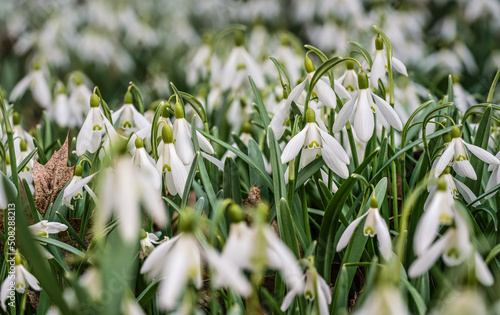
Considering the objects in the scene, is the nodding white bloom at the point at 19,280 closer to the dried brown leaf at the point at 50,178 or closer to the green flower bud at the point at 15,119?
the dried brown leaf at the point at 50,178

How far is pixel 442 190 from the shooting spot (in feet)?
A: 2.33

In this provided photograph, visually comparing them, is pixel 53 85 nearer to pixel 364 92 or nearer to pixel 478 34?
pixel 364 92

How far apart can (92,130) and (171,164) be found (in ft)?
0.75

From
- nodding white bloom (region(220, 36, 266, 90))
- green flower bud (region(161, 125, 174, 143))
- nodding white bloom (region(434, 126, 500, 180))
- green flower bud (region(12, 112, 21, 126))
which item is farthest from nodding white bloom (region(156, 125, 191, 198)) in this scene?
nodding white bloom (region(220, 36, 266, 90))

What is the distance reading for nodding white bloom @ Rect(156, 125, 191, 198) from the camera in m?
1.01

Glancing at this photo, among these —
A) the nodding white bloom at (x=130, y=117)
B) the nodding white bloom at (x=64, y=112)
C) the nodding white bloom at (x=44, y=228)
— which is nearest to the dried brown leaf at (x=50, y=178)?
the nodding white bloom at (x=130, y=117)

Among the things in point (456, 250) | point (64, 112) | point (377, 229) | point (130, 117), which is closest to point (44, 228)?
point (130, 117)

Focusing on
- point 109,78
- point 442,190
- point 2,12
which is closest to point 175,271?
point 442,190

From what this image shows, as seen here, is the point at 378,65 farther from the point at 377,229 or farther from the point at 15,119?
the point at 15,119

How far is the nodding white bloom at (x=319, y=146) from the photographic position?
100cm

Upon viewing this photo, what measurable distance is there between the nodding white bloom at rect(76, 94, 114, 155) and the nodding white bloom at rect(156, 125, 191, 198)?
0.18 metres

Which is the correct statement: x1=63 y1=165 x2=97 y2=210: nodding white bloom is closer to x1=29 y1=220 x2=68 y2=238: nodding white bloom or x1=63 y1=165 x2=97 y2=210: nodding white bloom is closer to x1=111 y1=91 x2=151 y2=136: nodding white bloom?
x1=29 y1=220 x2=68 y2=238: nodding white bloom

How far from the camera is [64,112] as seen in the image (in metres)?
1.86

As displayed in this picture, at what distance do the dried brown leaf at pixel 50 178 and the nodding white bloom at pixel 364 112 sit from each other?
0.64 m
